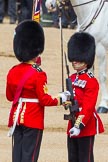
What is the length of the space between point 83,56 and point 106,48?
4013mm

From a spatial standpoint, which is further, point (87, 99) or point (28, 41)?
point (28, 41)

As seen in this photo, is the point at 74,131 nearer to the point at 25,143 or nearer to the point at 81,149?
the point at 81,149

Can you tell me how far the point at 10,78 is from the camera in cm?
687

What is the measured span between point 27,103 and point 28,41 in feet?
1.70

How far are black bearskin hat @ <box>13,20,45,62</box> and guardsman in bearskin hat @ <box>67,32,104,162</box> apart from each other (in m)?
0.28

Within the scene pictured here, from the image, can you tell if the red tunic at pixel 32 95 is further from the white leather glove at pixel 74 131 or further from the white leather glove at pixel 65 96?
the white leather glove at pixel 74 131

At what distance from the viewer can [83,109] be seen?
265 inches

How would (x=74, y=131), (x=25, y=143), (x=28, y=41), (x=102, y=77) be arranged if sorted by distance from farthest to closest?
1. (x=102, y=77)
2. (x=28, y=41)
3. (x=25, y=143)
4. (x=74, y=131)

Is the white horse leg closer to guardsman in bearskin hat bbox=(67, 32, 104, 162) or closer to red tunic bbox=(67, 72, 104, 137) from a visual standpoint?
guardsman in bearskin hat bbox=(67, 32, 104, 162)

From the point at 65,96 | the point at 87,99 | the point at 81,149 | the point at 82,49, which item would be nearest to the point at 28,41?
the point at 82,49

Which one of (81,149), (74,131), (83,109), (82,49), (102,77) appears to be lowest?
(102,77)

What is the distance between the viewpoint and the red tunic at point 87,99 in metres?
6.73

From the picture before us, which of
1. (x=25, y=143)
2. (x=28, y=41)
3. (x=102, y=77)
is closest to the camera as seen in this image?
(x=25, y=143)

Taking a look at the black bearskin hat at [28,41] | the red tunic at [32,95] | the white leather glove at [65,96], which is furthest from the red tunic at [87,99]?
the black bearskin hat at [28,41]
